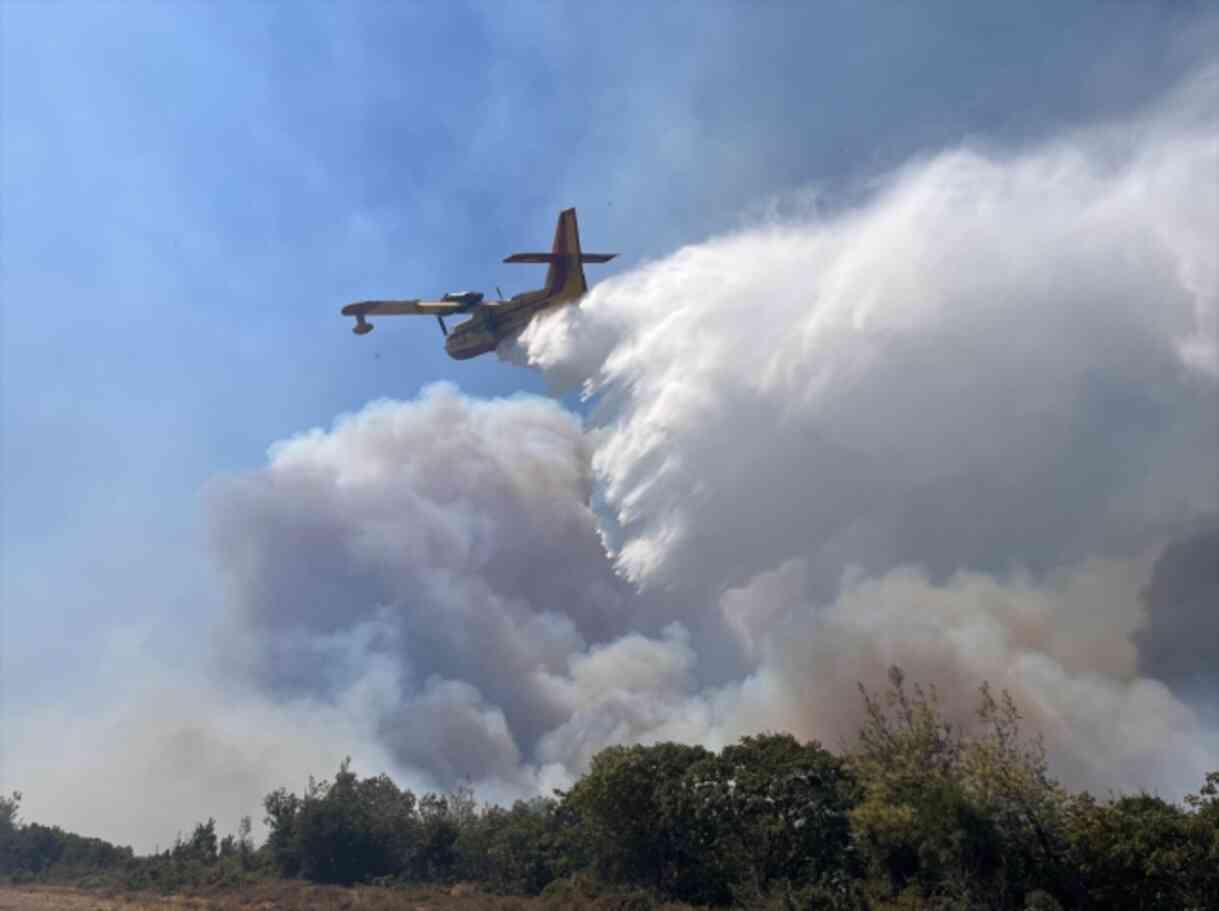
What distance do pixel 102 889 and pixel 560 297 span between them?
188 ft

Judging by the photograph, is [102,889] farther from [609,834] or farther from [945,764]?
[945,764]

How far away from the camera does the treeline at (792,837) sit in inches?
1490

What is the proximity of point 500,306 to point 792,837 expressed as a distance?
4908cm

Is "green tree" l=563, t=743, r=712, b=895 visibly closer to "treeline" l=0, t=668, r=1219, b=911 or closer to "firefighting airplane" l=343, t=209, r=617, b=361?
"treeline" l=0, t=668, r=1219, b=911

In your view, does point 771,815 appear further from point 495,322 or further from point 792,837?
point 495,322

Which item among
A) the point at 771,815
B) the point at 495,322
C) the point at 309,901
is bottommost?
the point at 309,901

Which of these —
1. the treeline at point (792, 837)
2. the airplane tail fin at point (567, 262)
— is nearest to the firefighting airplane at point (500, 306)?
the airplane tail fin at point (567, 262)

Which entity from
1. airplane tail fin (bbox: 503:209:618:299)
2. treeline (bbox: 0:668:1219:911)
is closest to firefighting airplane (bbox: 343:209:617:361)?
airplane tail fin (bbox: 503:209:618:299)

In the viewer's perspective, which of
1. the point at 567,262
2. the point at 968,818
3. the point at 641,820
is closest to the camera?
the point at 968,818

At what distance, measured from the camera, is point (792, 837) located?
49.8 meters

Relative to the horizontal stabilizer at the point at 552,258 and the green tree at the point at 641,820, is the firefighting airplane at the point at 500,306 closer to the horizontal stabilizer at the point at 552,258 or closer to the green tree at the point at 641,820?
the horizontal stabilizer at the point at 552,258

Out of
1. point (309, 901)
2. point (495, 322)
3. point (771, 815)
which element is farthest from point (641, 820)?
point (495, 322)

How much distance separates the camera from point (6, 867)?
98.9 m

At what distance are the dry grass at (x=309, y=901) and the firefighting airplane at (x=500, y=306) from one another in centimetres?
4304
